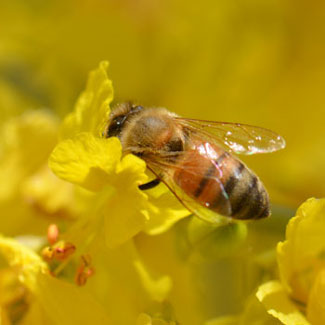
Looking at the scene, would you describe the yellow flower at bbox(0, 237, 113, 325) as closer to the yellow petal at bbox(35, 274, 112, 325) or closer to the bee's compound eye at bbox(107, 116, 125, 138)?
the yellow petal at bbox(35, 274, 112, 325)

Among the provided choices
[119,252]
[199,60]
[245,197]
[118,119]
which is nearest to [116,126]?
[118,119]

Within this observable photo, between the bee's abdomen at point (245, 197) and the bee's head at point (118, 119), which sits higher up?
the bee's abdomen at point (245, 197)

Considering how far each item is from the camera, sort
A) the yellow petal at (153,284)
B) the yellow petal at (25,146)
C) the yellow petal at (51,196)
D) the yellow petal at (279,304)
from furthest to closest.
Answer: the yellow petal at (25,146)
the yellow petal at (51,196)
the yellow petal at (153,284)
the yellow petal at (279,304)

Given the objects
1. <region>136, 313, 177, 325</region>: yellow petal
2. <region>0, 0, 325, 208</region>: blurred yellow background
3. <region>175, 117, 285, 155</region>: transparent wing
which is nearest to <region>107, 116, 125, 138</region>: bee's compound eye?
<region>175, 117, 285, 155</region>: transparent wing

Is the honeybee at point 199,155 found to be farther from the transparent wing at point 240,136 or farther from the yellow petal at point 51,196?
the yellow petal at point 51,196

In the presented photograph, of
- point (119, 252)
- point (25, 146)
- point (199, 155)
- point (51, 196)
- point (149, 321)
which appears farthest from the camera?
point (25, 146)

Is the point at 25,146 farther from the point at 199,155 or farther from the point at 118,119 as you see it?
the point at 199,155

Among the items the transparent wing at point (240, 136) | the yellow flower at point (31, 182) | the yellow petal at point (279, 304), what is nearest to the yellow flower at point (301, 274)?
the yellow petal at point (279, 304)

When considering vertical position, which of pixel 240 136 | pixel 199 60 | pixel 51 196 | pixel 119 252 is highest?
pixel 240 136
